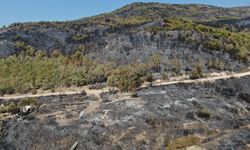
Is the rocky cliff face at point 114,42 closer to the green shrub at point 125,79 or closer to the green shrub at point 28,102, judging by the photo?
the green shrub at point 125,79

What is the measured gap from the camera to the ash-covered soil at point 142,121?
39.7 m

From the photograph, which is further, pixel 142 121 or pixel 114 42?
pixel 114 42

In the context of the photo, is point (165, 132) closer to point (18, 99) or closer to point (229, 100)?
point (229, 100)

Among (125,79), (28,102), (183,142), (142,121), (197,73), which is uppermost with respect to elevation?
(125,79)

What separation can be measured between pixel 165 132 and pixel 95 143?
647cm

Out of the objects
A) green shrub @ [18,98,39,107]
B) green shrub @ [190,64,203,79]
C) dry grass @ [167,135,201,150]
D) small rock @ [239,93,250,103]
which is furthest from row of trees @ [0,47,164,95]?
dry grass @ [167,135,201,150]

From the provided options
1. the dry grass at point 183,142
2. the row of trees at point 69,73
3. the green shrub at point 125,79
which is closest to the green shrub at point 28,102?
the row of trees at point 69,73

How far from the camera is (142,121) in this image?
44656 mm

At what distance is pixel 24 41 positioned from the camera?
86.7m

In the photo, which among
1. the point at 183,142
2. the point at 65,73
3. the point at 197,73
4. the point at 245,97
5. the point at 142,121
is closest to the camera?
the point at 183,142

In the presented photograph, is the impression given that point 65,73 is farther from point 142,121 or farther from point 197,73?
point 142,121

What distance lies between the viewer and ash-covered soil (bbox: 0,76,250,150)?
39.7 m

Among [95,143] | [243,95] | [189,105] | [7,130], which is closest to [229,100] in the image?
[243,95]

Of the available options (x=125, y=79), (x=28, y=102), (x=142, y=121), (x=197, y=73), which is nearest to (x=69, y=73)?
(x=125, y=79)
